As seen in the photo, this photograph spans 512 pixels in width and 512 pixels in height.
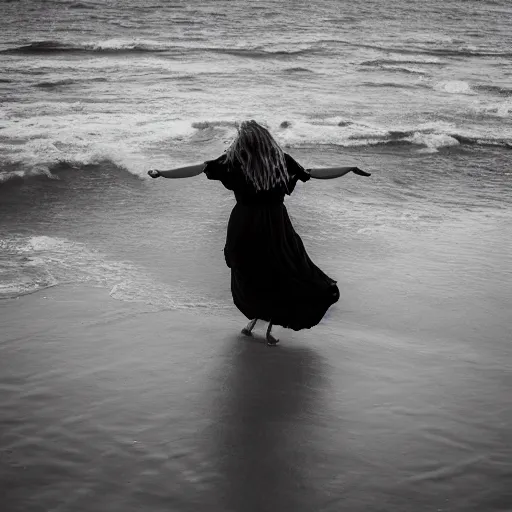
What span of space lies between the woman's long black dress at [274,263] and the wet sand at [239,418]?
0.25 metres

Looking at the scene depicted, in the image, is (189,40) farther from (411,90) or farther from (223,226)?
(223,226)

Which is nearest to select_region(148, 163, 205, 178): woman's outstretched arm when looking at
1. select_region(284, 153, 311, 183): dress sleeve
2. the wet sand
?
select_region(284, 153, 311, 183): dress sleeve

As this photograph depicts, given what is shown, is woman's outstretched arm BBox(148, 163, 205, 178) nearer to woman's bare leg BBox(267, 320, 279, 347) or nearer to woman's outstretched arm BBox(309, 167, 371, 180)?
woman's outstretched arm BBox(309, 167, 371, 180)

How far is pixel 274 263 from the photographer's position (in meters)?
4.91

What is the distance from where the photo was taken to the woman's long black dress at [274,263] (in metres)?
4.86

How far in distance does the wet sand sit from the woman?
0.27m

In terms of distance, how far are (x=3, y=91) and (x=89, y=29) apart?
44.3ft

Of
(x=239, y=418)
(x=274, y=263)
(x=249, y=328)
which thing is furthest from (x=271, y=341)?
(x=239, y=418)

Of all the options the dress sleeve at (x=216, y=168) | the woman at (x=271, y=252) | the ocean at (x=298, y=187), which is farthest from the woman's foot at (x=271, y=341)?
the dress sleeve at (x=216, y=168)

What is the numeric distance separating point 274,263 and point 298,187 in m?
5.06

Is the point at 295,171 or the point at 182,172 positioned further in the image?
the point at 295,171

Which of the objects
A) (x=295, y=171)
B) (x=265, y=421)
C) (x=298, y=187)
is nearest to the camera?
(x=265, y=421)

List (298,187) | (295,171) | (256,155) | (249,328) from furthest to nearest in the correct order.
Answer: (298,187) < (249,328) < (295,171) < (256,155)

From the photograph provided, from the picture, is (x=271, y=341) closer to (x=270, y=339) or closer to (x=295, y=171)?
(x=270, y=339)
